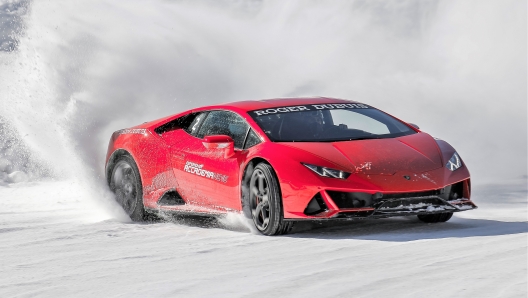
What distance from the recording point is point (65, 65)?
13.5 m

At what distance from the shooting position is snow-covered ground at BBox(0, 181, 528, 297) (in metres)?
4.66

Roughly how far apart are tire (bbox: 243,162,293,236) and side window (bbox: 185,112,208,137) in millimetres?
1231

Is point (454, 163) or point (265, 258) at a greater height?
point (454, 163)

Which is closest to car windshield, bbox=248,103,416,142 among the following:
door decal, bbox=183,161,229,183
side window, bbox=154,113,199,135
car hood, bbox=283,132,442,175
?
car hood, bbox=283,132,442,175

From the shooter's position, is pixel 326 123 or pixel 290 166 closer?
pixel 290 166

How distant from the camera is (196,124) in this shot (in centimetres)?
830

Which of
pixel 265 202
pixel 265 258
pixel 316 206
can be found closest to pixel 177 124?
pixel 265 202

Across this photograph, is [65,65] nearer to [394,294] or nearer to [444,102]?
[444,102]

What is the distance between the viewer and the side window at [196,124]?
825cm

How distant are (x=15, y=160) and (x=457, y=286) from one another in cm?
1092

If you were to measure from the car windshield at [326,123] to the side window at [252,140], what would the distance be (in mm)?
86

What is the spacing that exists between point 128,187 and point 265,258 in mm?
3541

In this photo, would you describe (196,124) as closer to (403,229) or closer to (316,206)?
(316,206)

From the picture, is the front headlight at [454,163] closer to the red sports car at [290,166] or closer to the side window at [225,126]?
the red sports car at [290,166]
